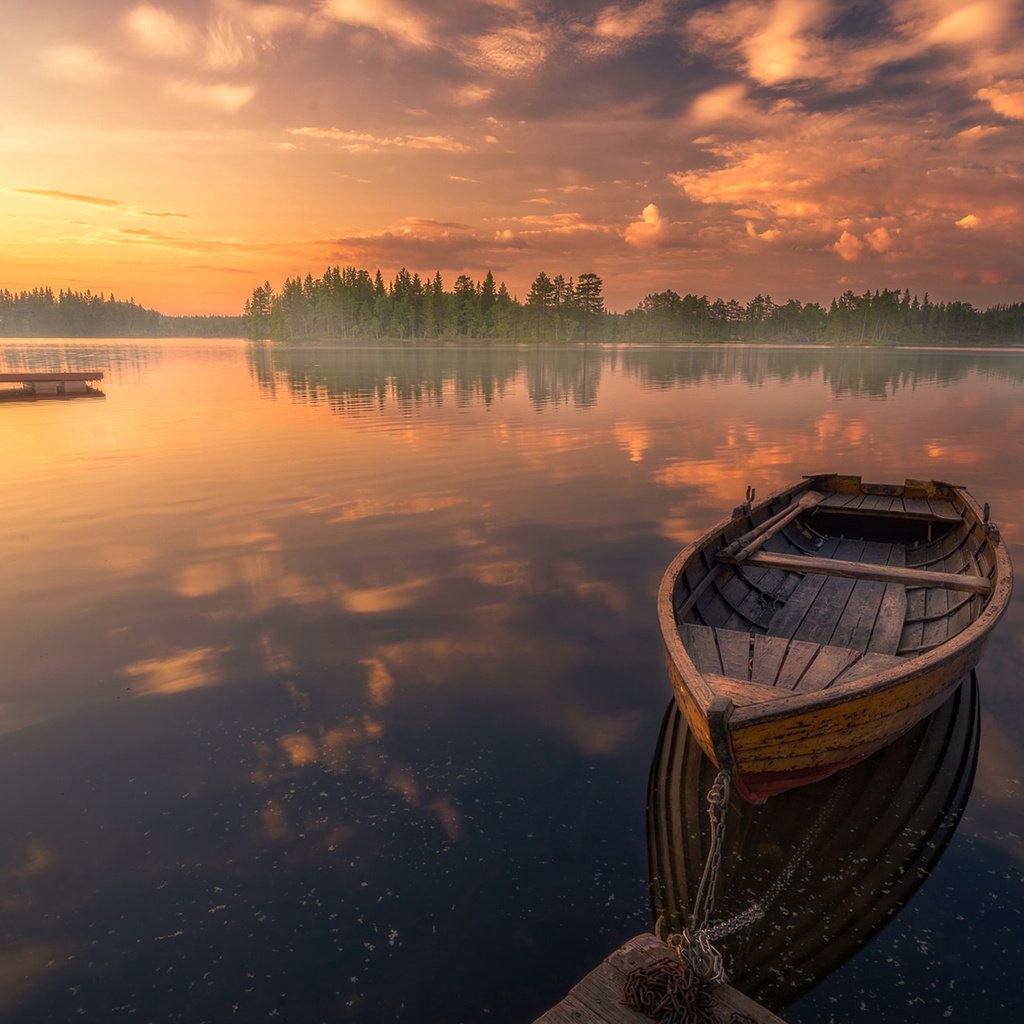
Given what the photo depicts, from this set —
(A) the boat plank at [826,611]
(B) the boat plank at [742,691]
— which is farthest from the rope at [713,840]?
(A) the boat plank at [826,611]

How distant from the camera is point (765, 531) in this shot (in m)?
11.3

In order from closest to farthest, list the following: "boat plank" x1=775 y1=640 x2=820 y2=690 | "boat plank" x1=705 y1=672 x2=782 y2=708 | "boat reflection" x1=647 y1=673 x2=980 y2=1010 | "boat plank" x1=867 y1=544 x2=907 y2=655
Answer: "boat reflection" x1=647 y1=673 x2=980 y2=1010
"boat plank" x1=705 y1=672 x2=782 y2=708
"boat plank" x1=775 y1=640 x2=820 y2=690
"boat plank" x1=867 y1=544 x2=907 y2=655

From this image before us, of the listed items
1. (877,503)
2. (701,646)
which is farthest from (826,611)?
(877,503)

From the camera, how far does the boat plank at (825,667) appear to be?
20.5 ft

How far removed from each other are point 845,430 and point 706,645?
1186 inches

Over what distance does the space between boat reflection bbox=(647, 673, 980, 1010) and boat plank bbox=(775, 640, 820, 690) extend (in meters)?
1.08

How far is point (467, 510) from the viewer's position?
16.8m

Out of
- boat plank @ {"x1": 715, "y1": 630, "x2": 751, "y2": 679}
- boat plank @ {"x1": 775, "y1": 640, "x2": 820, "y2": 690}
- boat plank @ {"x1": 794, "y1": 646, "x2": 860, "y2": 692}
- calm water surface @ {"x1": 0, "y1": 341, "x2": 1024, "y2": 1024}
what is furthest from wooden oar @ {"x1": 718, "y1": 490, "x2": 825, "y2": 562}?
boat plank @ {"x1": 794, "y1": 646, "x2": 860, "y2": 692}

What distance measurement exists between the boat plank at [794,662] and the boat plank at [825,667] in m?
0.05

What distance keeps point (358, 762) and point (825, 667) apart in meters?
4.99

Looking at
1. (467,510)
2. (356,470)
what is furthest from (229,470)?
(467,510)

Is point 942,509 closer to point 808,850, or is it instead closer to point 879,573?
point 879,573

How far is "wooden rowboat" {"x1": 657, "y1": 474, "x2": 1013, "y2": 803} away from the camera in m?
5.22

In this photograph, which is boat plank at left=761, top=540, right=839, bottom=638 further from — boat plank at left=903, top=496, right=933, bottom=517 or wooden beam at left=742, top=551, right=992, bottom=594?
boat plank at left=903, top=496, right=933, bottom=517
